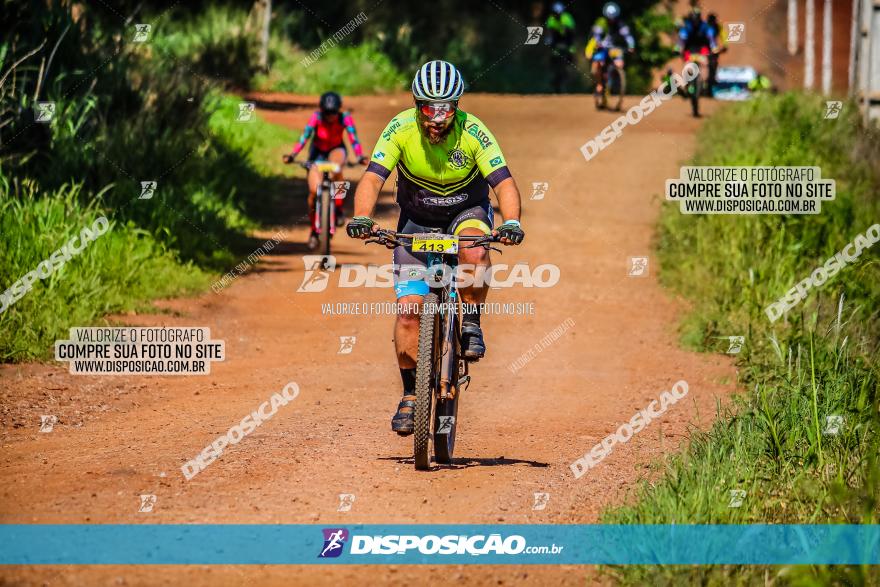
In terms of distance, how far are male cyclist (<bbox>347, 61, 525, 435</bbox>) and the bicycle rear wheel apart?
6.3 inches

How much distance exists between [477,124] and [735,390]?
4.03 m

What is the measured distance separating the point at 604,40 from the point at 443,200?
760 inches

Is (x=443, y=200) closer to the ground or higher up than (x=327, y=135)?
closer to the ground

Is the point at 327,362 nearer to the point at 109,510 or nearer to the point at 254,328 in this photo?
the point at 254,328

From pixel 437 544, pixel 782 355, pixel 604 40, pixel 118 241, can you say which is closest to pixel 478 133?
pixel 437 544

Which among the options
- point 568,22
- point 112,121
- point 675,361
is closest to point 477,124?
point 675,361

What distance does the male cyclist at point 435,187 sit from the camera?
7371 millimetres

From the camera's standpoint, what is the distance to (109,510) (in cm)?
645

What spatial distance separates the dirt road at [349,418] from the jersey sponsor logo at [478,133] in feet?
6.43

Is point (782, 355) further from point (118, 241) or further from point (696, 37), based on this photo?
point (696, 37)

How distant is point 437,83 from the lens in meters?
7.32

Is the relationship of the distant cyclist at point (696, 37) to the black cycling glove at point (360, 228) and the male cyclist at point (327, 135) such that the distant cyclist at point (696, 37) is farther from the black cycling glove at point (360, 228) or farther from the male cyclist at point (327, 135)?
the black cycling glove at point (360, 228)

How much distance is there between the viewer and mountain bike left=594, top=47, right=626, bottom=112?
1039 inches

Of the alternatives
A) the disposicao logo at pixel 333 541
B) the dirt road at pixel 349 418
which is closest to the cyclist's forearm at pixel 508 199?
the dirt road at pixel 349 418
